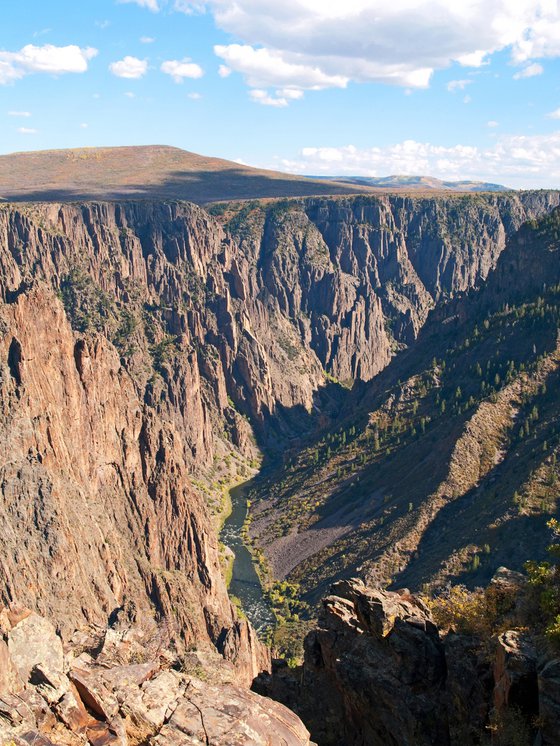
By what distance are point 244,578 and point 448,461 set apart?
154ft

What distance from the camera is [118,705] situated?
105 ft

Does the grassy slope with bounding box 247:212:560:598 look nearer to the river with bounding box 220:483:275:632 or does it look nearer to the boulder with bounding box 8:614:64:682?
the river with bounding box 220:483:275:632

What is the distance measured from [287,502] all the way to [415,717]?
417 feet

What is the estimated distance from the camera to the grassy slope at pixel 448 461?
372ft

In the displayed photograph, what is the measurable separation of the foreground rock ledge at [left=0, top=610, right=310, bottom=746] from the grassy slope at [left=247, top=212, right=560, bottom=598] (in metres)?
75.6

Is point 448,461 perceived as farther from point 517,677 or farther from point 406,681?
point 517,677

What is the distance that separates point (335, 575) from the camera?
12519cm

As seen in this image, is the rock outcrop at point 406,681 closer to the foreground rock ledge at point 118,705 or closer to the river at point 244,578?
the foreground rock ledge at point 118,705

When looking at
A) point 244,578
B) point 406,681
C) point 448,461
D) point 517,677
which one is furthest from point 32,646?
point 448,461

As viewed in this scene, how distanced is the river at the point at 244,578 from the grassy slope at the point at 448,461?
15.8 ft

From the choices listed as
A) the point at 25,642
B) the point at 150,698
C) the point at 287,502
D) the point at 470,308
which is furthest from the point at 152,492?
the point at 470,308

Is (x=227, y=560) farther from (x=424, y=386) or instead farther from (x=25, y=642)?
(x=25, y=642)

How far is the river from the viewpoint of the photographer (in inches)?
4894

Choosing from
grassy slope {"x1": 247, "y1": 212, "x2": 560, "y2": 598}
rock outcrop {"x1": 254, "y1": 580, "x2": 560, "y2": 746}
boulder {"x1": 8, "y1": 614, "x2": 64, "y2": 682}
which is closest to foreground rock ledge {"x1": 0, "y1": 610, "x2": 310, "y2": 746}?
boulder {"x1": 8, "y1": 614, "x2": 64, "y2": 682}
